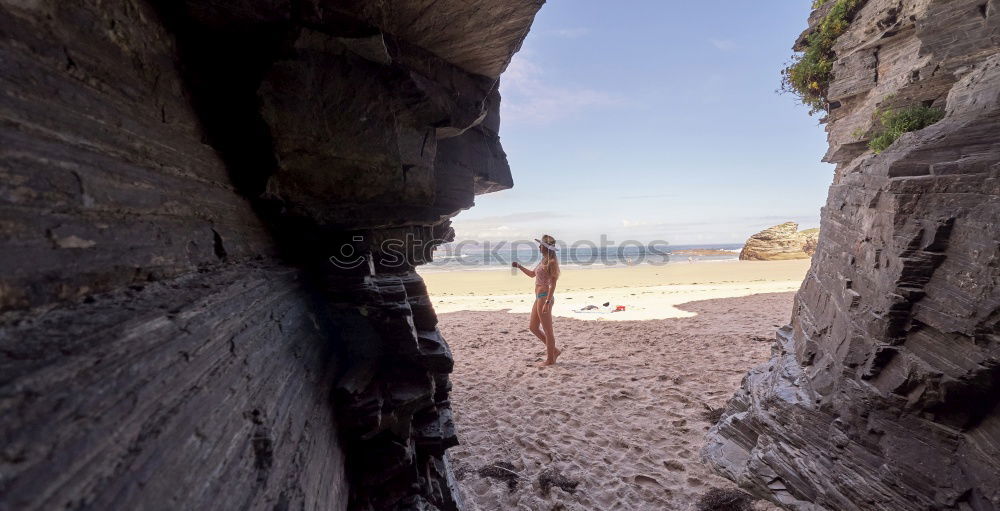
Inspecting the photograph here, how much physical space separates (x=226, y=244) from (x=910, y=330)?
576 centimetres

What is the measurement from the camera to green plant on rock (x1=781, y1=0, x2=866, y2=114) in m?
6.91

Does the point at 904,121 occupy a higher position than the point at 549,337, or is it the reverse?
the point at 904,121

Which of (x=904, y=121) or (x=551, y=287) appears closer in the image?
(x=904, y=121)

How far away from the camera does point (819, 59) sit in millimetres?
7613

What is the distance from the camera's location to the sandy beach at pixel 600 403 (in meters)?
4.94

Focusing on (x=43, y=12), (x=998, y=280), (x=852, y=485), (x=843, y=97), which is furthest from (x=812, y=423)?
(x=43, y=12)

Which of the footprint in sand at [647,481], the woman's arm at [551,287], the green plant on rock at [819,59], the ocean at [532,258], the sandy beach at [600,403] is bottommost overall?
the ocean at [532,258]

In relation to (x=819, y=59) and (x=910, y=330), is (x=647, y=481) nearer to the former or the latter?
(x=910, y=330)

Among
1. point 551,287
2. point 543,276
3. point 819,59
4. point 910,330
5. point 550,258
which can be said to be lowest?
point 551,287

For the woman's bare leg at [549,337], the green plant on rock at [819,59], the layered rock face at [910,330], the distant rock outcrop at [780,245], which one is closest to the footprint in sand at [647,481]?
the layered rock face at [910,330]

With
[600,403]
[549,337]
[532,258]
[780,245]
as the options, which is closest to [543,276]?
[549,337]

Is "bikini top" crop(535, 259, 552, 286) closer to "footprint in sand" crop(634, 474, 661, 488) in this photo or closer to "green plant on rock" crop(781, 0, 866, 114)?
"footprint in sand" crop(634, 474, 661, 488)

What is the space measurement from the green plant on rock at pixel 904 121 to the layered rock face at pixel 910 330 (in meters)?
0.19

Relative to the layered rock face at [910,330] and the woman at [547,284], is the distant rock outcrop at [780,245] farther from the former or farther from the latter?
the layered rock face at [910,330]
